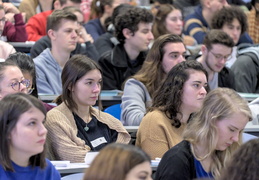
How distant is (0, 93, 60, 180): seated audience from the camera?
2709mm

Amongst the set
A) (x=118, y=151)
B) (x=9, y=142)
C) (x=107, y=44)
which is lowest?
(x=107, y=44)

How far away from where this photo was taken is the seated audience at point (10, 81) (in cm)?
352

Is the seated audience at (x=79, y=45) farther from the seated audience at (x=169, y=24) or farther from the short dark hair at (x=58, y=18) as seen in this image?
the seated audience at (x=169, y=24)

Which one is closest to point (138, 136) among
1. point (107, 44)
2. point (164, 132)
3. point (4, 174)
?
point (164, 132)

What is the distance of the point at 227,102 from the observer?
10.2ft

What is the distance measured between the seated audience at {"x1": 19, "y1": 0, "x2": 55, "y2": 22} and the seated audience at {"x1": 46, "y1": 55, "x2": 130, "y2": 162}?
3551 mm

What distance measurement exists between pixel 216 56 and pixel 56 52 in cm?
142

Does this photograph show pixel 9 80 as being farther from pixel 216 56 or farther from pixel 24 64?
pixel 216 56

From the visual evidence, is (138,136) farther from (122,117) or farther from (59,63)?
(59,63)

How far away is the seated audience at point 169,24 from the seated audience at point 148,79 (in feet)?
6.22

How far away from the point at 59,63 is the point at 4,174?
273 cm

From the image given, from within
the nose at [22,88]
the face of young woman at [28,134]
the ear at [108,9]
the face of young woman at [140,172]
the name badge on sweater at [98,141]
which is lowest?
the ear at [108,9]

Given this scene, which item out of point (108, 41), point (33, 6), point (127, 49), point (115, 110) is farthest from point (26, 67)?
point (33, 6)

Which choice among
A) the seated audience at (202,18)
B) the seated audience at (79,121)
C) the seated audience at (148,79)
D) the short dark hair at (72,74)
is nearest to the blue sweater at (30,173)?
the seated audience at (79,121)
